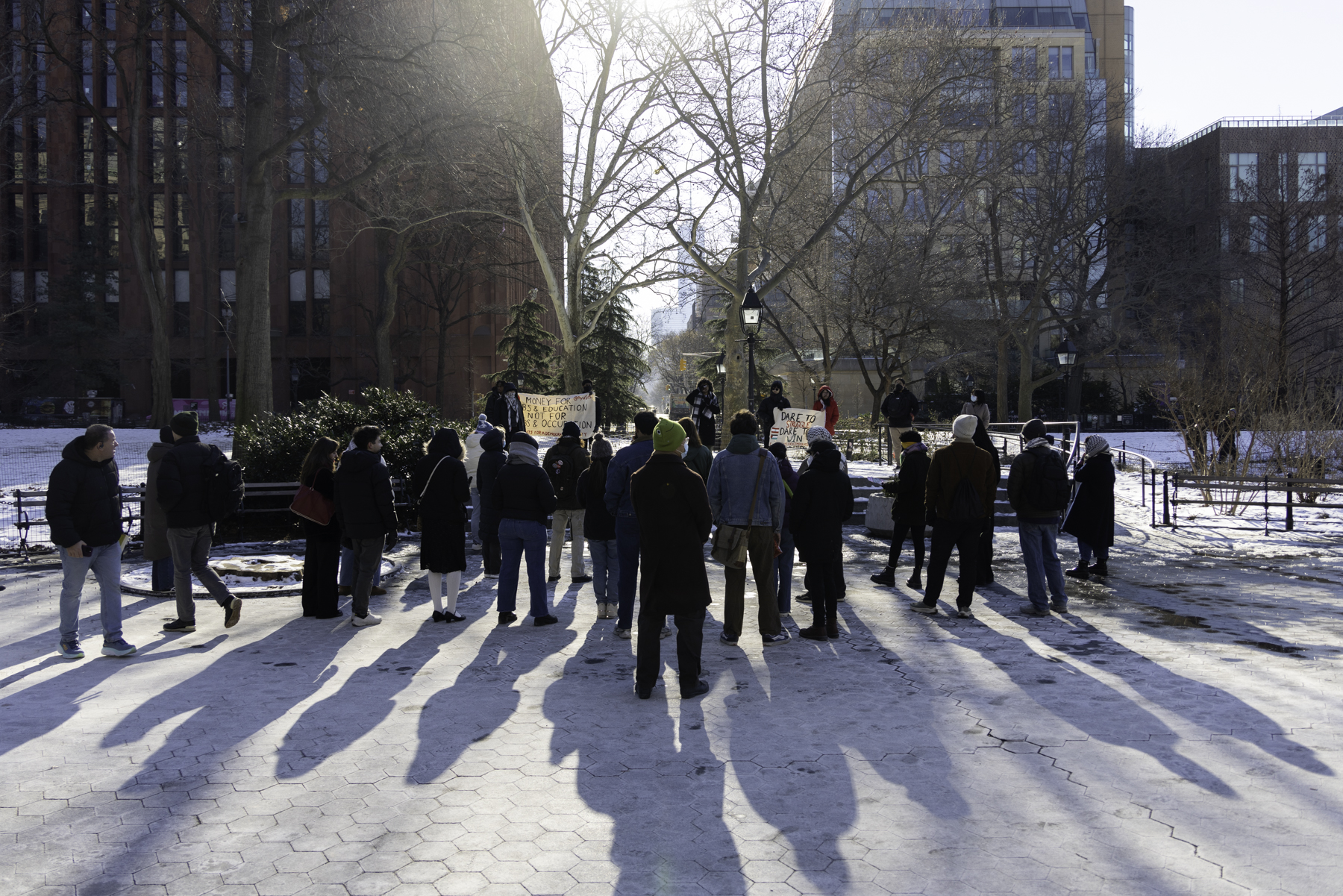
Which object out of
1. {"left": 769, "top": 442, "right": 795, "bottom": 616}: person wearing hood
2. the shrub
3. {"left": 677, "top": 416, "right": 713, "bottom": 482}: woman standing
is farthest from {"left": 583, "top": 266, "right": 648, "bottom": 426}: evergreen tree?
{"left": 769, "top": 442, "right": 795, "bottom": 616}: person wearing hood

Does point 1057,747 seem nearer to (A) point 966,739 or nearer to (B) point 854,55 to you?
(A) point 966,739

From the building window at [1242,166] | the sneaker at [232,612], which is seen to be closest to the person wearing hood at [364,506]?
the sneaker at [232,612]

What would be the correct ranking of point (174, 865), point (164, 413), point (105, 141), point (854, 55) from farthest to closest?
point (105, 141) → point (164, 413) → point (854, 55) → point (174, 865)

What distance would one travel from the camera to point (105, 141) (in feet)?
162

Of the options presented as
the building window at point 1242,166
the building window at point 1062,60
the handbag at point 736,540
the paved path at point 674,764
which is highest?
the building window at point 1062,60

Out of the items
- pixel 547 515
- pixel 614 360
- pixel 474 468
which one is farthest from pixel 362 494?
pixel 614 360

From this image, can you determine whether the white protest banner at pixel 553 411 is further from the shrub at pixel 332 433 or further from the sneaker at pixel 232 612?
the sneaker at pixel 232 612

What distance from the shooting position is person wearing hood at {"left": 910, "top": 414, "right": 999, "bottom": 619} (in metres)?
8.78

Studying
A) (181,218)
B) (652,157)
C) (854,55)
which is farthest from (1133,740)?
(181,218)

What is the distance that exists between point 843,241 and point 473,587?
25.9 metres

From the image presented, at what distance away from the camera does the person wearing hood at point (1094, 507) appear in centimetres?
1025

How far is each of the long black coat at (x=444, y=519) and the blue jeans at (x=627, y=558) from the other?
4.81 ft

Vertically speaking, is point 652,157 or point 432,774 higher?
point 652,157

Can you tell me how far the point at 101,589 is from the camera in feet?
24.2
